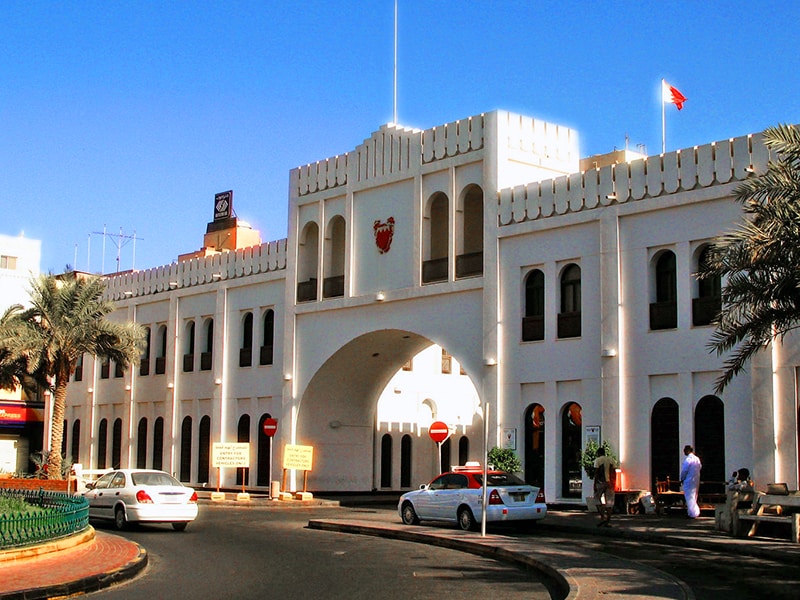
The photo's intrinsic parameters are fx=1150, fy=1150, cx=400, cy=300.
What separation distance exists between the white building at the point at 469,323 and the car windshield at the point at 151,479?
6.93 metres

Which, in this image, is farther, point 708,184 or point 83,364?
point 83,364

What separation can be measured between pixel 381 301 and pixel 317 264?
4861mm

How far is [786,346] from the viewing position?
24.3 metres

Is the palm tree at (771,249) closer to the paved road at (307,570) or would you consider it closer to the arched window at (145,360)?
the paved road at (307,570)

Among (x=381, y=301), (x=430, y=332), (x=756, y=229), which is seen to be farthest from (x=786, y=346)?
(x=381, y=301)

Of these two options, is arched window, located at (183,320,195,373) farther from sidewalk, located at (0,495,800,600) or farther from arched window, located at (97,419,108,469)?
sidewalk, located at (0,495,800,600)

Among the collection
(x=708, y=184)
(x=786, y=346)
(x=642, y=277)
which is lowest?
(x=786, y=346)

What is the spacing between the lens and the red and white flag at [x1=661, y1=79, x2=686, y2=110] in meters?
31.7

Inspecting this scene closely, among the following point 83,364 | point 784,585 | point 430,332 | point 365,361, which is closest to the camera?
point 784,585

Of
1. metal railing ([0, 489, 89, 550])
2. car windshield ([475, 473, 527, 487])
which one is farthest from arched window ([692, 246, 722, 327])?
metal railing ([0, 489, 89, 550])

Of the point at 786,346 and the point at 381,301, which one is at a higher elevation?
the point at 381,301

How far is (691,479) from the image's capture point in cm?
2431

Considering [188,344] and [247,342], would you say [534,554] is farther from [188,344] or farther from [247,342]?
[188,344]

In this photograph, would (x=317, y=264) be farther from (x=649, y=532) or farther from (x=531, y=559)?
(x=531, y=559)
